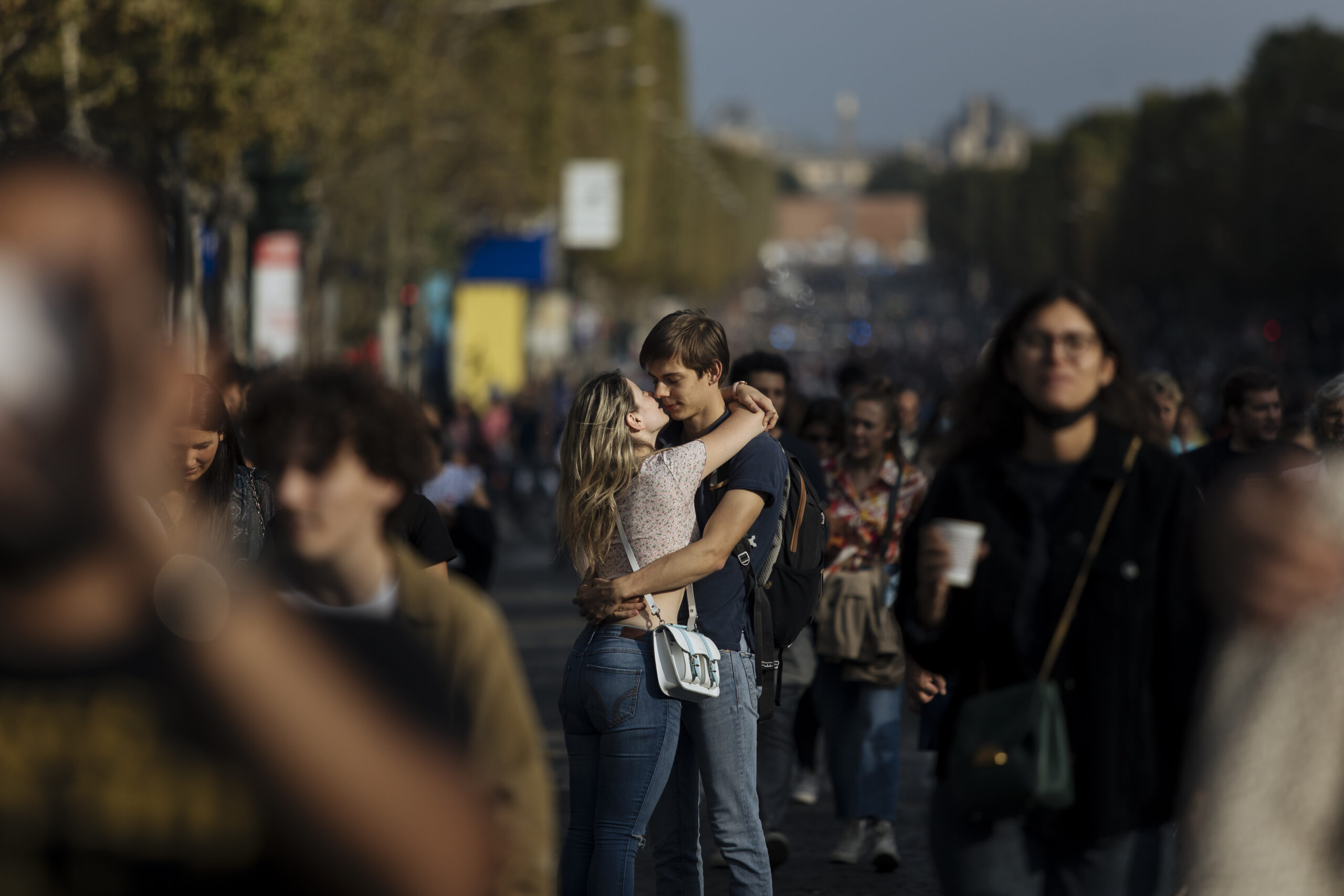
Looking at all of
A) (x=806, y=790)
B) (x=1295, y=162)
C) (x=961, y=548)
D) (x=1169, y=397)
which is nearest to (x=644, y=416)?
(x=961, y=548)

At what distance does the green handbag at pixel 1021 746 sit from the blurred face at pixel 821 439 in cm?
531

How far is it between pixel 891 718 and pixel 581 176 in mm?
45637

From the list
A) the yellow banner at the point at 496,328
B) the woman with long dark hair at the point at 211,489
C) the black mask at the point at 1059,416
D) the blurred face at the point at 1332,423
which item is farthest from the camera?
the yellow banner at the point at 496,328

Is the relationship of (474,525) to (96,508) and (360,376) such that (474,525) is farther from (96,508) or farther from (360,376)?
(96,508)

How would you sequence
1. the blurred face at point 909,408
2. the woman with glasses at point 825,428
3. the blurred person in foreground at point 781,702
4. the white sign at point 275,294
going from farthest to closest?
the white sign at point 275,294 → the blurred face at point 909,408 → the woman with glasses at point 825,428 → the blurred person in foreground at point 781,702

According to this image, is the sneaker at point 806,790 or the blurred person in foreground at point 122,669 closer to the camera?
the blurred person in foreground at point 122,669

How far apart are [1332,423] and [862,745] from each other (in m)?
2.03

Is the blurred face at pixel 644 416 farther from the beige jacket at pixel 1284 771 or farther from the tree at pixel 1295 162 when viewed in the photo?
the tree at pixel 1295 162

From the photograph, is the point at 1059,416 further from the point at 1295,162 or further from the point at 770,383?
the point at 1295,162

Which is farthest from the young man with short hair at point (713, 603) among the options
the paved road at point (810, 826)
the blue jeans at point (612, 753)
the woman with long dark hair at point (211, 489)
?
the woman with long dark hair at point (211, 489)

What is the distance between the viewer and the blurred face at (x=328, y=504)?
245 cm

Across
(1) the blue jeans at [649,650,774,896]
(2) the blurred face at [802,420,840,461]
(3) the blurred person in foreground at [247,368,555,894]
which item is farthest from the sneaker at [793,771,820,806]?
(3) the blurred person in foreground at [247,368,555,894]

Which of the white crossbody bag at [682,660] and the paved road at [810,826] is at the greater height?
the white crossbody bag at [682,660]

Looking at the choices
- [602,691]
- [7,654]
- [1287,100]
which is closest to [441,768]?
[7,654]
